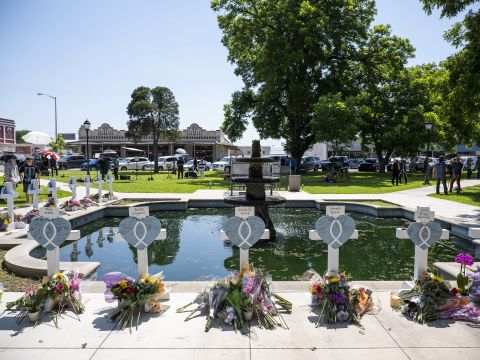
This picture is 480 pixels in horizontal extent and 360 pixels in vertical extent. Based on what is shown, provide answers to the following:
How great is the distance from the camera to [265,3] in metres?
31.4

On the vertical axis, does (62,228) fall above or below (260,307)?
above

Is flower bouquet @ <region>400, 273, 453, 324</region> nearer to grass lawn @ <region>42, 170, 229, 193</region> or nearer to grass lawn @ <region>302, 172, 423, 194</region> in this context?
grass lawn @ <region>302, 172, 423, 194</region>

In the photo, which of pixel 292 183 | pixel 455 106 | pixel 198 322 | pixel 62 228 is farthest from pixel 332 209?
pixel 292 183

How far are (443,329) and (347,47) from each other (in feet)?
108

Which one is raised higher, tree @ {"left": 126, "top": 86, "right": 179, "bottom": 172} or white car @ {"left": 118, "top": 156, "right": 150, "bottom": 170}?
tree @ {"left": 126, "top": 86, "right": 179, "bottom": 172}

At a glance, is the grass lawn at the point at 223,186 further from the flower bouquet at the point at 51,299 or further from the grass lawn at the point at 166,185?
the flower bouquet at the point at 51,299

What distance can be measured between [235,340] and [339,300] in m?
1.28

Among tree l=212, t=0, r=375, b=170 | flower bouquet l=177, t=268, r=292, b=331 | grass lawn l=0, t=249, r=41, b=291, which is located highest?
tree l=212, t=0, r=375, b=170

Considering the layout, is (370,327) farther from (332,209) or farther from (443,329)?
(332,209)

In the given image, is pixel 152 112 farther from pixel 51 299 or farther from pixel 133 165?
pixel 51 299

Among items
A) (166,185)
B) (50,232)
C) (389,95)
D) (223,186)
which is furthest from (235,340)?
(389,95)

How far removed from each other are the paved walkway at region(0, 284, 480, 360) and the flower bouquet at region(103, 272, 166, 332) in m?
0.13

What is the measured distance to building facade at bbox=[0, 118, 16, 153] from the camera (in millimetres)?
72562

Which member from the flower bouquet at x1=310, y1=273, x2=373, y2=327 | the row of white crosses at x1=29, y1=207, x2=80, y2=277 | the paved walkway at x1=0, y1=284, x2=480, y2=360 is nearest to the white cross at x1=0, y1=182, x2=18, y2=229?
the row of white crosses at x1=29, y1=207, x2=80, y2=277
